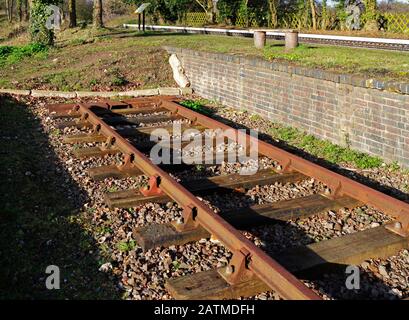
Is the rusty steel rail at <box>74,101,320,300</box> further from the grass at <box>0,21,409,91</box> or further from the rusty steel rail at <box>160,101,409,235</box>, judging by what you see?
the grass at <box>0,21,409,91</box>

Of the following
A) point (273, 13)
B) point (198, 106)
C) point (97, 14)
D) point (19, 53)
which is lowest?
point (198, 106)

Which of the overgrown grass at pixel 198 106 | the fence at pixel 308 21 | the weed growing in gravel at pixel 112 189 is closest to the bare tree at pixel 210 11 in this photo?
the fence at pixel 308 21

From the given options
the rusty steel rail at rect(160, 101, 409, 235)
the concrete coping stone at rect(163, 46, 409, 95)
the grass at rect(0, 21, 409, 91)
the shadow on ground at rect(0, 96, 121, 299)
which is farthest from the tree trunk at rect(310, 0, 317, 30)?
the shadow on ground at rect(0, 96, 121, 299)

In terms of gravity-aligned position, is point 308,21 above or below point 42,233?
above

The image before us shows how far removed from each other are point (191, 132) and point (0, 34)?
30.6 meters

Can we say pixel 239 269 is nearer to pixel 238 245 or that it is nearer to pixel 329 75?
pixel 238 245

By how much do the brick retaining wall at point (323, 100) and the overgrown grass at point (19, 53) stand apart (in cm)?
722

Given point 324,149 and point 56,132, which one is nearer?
point 324,149

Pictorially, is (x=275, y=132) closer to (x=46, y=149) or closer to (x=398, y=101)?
(x=398, y=101)

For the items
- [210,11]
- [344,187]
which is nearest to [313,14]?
[210,11]

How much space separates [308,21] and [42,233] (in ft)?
94.6

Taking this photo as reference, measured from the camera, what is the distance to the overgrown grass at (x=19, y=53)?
15.0 metres

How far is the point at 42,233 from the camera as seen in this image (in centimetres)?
419
